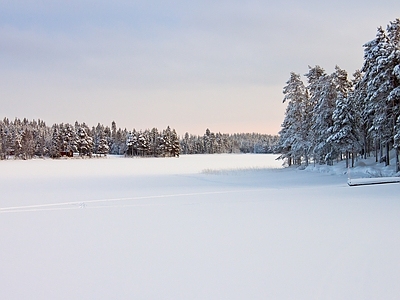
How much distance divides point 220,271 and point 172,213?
17.1 ft

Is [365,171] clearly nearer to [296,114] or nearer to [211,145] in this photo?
[296,114]

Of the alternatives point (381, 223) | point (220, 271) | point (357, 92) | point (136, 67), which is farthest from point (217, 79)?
point (220, 271)

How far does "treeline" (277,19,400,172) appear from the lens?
2195cm

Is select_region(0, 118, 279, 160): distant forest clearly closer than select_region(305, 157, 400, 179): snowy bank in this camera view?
No

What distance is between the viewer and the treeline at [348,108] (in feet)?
72.0

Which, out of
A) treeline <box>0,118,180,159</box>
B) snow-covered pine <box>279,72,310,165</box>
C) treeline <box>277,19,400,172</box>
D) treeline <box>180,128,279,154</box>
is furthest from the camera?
treeline <box>180,128,279,154</box>

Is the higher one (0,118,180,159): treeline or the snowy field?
(0,118,180,159): treeline

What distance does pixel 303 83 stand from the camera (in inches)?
1394

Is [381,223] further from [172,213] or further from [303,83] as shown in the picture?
[303,83]

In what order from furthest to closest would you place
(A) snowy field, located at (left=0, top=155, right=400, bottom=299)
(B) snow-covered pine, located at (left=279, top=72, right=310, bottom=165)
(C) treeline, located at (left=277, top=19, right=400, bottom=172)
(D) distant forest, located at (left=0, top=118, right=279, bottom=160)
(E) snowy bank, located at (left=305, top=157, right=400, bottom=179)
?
(D) distant forest, located at (left=0, top=118, right=279, bottom=160)
(B) snow-covered pine, located at (left=279, top=72, right=310, bottom=165)
(E) snowy bank, located at (left=305, top=157, right=400, bottom=179)
(C) treeline, located at (left=277, top=19, right=400, bottom=172)
(A) snowy field, located at (left=0, top=155, right=400, bottom=299)

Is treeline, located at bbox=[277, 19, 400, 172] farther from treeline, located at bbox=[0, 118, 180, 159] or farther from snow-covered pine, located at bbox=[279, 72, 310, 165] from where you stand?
treeline, located at bbox=[0, 118, 180, 159]

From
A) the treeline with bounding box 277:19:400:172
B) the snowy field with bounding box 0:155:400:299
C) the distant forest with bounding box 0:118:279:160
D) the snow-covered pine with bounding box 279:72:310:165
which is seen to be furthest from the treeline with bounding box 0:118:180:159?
the snowy field with bounding box 0:155:400:299

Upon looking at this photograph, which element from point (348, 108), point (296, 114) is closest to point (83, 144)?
point (296, 114)

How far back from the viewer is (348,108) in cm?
2689
